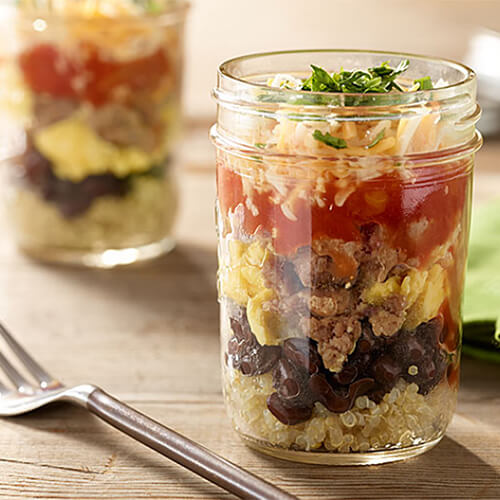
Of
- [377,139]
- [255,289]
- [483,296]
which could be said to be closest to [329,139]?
[377,139]

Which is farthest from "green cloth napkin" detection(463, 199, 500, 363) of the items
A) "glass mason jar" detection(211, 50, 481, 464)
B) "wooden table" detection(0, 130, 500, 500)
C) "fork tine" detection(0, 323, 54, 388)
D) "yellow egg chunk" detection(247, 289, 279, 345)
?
"fork tine" detection(0, 323, 54, 388)

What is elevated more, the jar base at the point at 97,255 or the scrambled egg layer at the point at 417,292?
the scrambled egg layer at the point at 417,292

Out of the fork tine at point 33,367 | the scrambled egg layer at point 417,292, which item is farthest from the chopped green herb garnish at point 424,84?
the fork tine at point 33,367

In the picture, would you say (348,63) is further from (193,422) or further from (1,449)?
(1,449)

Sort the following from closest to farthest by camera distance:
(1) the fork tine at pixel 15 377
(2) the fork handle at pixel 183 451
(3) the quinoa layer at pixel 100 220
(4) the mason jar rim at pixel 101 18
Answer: (2) the fork handle at pixel 183 451 → (1) the fork tine at pixel 15 377 → (4) the mason jar rim at pixel 101 18 → (3) the quinoa layer at pixel 100 220

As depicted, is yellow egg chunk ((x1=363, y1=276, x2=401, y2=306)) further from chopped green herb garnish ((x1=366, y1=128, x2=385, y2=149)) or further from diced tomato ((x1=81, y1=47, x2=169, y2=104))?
diced tomato ((x1=81, y1=47, x2=169, y2=104))

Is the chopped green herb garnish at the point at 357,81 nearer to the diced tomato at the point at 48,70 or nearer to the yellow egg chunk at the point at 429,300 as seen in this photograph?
the yellow egg chunk at the point at 429,300

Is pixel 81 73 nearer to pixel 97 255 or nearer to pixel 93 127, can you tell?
pixel 93 127
